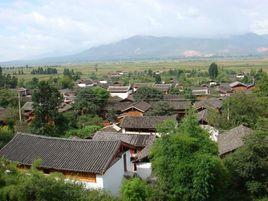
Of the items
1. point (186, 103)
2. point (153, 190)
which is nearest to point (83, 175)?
Result: point (153, 190)

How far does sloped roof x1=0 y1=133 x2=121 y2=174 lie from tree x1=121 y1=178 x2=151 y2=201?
8.67ft

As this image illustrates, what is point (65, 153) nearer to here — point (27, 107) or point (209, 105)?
point (209, 105)

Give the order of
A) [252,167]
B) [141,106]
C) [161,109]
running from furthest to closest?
[141,106] < [161,109] < [252,167]

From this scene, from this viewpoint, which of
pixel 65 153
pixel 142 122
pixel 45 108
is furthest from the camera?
pixel 142 122

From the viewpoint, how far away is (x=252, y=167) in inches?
695

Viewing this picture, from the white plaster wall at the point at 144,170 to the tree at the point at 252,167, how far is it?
609 centimetres

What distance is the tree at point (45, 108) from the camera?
33.0 metres

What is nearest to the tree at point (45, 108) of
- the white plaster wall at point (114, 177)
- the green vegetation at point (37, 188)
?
the white plaster wall at point (114, 177)

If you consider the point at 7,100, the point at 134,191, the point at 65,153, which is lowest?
the point at 134,191

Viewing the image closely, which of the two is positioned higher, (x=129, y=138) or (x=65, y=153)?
(x=65, y=153)

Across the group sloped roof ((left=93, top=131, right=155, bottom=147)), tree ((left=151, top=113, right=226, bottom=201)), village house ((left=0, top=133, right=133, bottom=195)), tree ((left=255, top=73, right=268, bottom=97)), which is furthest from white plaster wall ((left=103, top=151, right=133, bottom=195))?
tree ((left=255, top=73, right=268, bottom=97))

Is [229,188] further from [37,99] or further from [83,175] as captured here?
[37,99]

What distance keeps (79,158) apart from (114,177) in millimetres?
2146

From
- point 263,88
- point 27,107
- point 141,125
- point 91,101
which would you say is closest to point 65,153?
point 141,125
